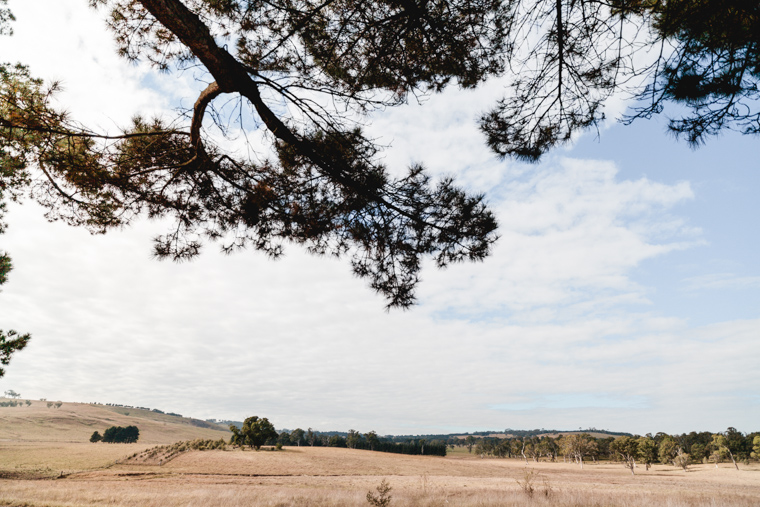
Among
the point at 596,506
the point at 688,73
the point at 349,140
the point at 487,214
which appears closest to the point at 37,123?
the point at 349,140

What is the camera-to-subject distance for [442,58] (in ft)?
16.5

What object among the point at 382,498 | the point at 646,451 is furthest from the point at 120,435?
the point at 646,451

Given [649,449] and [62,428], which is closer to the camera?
[649,449]

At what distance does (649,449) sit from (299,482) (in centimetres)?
6972

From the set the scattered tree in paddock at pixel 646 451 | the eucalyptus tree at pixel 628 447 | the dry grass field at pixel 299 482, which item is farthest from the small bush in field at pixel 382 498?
Answer: the scattered tree in paddock at pixel 646 451

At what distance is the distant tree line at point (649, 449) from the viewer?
217 feet

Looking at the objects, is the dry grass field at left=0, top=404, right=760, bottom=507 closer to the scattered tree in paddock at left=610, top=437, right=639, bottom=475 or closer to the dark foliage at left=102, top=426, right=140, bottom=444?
the dark foliage at left=102, top=426, right=140, bottom=444

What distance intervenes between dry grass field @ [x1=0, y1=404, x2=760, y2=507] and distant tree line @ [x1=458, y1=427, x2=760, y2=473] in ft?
50.3

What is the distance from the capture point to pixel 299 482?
27344mm

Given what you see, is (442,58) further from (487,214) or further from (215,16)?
(215,16)

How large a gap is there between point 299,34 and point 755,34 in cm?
486

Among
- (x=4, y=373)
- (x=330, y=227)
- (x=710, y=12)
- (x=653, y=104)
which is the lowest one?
(x=4, y=373)

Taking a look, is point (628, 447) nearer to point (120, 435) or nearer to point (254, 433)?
point (254, 433)

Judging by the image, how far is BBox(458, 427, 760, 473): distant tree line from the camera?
6606 centimetres
